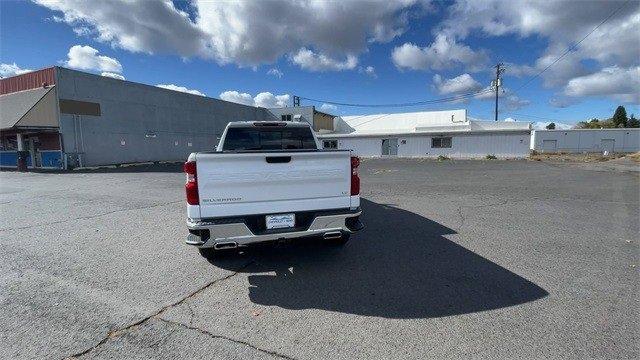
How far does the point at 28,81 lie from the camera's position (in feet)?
79.0

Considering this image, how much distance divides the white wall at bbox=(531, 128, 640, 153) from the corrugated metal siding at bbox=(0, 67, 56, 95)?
189 ft

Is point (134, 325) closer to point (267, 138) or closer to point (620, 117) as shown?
point (267, 138)

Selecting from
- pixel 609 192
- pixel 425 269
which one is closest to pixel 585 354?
pixel 425 269

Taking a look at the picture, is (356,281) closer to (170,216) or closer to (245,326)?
(245,326)

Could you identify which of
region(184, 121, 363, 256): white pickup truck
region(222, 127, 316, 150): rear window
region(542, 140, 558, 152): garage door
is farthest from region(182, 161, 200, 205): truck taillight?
region(542, 140, 558, 152): garage door

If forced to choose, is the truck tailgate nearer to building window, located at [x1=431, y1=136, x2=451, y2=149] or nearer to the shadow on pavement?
the shadow on pavement

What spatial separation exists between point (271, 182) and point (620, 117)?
10807 centimetres

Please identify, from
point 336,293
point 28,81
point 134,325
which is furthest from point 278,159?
point 28,81

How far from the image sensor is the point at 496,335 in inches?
109

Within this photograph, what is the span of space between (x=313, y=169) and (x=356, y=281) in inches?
57.6

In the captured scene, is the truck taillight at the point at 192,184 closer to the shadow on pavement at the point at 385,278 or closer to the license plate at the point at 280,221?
the license plate at the point at 280,221

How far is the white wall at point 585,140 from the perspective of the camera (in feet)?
149

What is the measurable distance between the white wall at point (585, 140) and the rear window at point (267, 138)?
53.4 metres

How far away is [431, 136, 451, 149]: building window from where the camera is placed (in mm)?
34250
